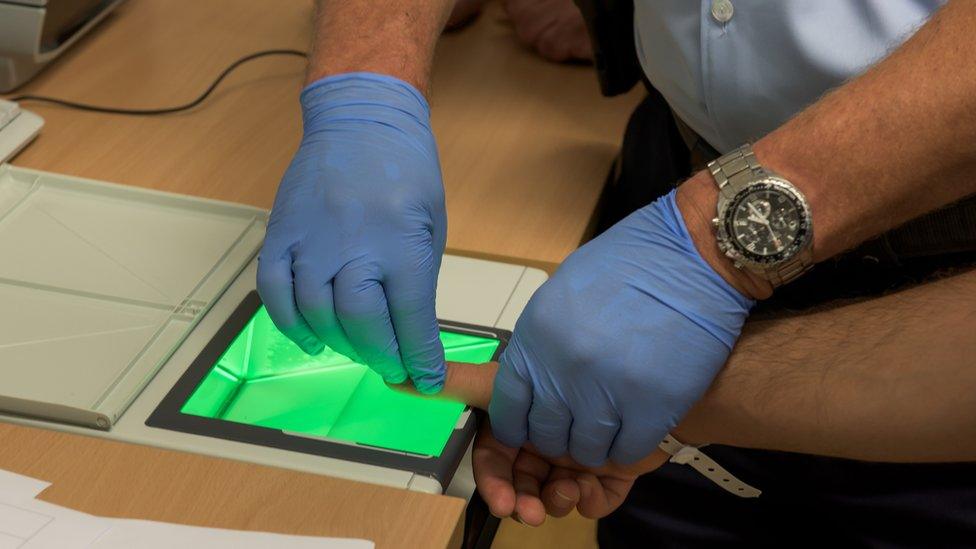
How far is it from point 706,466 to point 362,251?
0.50 m

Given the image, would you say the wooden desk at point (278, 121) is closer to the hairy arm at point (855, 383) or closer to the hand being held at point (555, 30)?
the hand being held at point (555, 30)

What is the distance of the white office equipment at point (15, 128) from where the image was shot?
59.3 inches

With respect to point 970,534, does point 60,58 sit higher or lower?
higher

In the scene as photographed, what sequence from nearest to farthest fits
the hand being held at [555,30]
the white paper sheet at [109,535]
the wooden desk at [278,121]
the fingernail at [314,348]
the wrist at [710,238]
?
the white paper sheet at [109,535] → the wrist at [710,238] → the fingernail at [314,348] → the wooden desk at [278,121] → the hand being held at [555,30]

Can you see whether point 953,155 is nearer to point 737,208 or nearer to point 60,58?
point 737,208

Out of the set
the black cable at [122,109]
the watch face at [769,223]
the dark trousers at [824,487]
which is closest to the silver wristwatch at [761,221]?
the watch face at [769,223]

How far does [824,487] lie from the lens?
3.92 ft

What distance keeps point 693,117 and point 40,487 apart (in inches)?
33.5

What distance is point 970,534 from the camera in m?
1.12

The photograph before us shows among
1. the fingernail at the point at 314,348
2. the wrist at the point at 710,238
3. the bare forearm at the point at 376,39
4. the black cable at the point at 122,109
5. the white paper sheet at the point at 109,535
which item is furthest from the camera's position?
the black cable at the point at 122,109

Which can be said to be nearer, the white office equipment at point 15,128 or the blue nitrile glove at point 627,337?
the blue nitrile glove at point 627,337

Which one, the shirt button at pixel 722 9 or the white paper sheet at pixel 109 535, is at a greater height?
the shirt button at pixel 722 9

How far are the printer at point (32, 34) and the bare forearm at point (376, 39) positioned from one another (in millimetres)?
552

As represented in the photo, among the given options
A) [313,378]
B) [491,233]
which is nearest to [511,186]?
[491,233]
